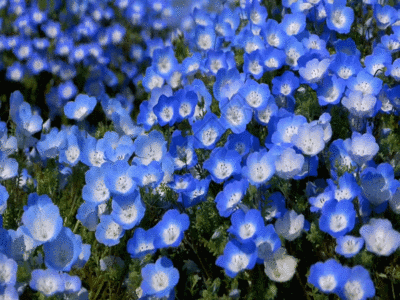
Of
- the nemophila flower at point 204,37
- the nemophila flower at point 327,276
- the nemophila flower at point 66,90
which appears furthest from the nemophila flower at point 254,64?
the nemophila flower at point 66,90

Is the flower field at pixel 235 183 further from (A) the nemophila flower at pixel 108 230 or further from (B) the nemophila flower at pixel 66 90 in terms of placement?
(B) the nemophila flower at pixel 66 90

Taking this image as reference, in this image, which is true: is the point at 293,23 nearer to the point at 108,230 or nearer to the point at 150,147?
the point at 150,147

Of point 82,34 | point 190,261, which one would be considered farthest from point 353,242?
point 82,34

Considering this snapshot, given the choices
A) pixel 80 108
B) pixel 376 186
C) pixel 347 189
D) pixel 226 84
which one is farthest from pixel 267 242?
pixel 80 108

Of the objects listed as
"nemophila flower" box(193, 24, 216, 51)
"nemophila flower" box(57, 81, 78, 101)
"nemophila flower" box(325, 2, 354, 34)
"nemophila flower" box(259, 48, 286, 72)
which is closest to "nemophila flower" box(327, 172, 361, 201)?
"nemophila flower" box(259, 48, 286, 72)

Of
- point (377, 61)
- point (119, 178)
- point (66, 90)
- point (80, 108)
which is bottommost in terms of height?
point (66, 90)
